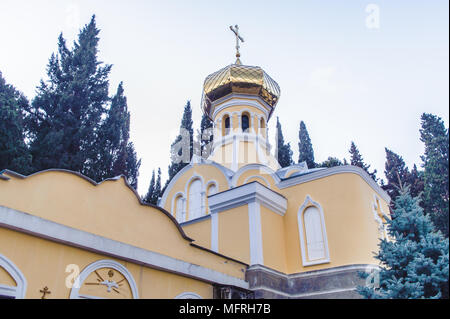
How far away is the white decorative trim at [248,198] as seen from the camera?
33.9ft

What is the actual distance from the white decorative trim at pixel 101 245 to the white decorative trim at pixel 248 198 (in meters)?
2.43

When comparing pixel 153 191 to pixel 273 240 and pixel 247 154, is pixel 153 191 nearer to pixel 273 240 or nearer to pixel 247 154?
pixel 247 154

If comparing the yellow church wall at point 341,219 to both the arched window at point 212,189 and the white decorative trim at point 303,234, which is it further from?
the arched window at point 212,189

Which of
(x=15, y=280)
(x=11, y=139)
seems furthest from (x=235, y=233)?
(x=11, y=139)

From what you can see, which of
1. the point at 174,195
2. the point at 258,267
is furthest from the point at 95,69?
the point at 258,267

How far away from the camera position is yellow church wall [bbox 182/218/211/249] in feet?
35.9

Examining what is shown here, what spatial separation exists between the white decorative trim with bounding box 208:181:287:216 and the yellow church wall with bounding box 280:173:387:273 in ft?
1.67

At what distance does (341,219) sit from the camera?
10.4 m

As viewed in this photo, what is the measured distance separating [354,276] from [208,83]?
31.5 feet

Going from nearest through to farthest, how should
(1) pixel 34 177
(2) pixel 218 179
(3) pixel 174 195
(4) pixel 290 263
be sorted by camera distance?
(1) pixel 34 177 → (4) pixel 290 263 → (2) pixel 218 179 → (3) pixel 174 195

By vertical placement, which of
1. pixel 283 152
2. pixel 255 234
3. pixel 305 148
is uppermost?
pixel 305 148

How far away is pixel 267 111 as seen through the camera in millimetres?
15961

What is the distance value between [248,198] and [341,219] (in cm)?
254
